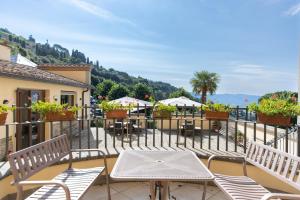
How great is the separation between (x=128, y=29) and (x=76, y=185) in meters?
11.8

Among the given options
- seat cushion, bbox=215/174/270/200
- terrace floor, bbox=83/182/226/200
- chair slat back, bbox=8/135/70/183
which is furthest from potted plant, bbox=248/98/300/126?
chair slat back, bbox=8/135/70/183

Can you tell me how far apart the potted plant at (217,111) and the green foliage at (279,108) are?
0.53 metres

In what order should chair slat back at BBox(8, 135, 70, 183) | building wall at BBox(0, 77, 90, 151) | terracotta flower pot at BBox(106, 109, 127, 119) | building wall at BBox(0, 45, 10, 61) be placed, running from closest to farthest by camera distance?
chair slat back at BBox(8, 135, 70, 183) < terracotta flower pot at BBox(106, 109, 127, 119) < building wall at BBox(0, 77, 90, 151) < building wall at BBox(0, 45, 10, 61)

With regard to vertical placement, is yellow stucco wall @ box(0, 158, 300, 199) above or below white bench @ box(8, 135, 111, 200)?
below

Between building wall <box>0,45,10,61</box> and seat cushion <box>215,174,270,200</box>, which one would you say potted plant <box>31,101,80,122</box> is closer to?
seat cushion <box>215,174,270,200</box>

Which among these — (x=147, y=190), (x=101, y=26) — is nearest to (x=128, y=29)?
(x=101, y=26)

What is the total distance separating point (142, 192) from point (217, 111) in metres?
1.93

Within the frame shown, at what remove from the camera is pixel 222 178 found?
2.91m

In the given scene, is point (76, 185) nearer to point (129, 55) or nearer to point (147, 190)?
point (147, 190)

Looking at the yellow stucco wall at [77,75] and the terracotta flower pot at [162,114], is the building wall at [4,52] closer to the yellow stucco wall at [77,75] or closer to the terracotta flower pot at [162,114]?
the yellow stucco wall at [77,75]

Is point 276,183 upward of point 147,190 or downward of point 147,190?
upward

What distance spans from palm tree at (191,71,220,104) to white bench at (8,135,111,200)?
25788mm

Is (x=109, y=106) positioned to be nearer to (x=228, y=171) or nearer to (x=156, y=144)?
(x=228, y=171)

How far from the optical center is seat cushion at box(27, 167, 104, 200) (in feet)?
7.67
